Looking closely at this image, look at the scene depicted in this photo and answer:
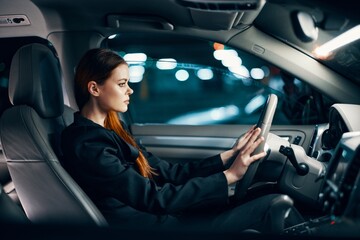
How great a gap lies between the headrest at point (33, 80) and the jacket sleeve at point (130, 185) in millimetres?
317

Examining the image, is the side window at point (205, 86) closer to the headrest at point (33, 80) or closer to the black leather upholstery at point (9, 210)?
the headrest at point (33, 80)

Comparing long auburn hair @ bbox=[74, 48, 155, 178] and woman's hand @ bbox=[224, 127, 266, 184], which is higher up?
long auburn hair @ bbox=[74, 48, 155, 178]

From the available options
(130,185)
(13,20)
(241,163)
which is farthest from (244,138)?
(13,20)

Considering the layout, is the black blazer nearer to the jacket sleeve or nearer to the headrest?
the jacket sleeve

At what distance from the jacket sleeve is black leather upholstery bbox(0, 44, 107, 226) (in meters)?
0.09

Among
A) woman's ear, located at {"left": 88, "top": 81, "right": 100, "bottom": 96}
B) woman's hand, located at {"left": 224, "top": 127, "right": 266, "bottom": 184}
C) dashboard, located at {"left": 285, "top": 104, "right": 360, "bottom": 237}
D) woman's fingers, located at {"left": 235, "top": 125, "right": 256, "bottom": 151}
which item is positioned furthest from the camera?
woman's fingers, located at {"left": 235, "top": 125, "right": 256, "bottom": 151}

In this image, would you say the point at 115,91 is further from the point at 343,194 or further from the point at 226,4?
the point at 343,194

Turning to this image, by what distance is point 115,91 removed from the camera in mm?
1939

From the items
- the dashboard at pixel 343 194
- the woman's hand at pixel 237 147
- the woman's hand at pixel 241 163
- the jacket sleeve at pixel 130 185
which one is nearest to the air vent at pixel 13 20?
the jacket sleeve at pixel 130 185

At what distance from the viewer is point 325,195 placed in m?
1.59

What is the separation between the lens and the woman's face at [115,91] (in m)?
1.92

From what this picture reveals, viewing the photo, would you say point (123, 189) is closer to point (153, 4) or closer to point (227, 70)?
point (153, 4)

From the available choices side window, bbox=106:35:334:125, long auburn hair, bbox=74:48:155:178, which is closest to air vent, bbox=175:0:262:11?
long auburn hair, bbox=74:48:155:178

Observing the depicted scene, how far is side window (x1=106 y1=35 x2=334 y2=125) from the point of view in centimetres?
277
